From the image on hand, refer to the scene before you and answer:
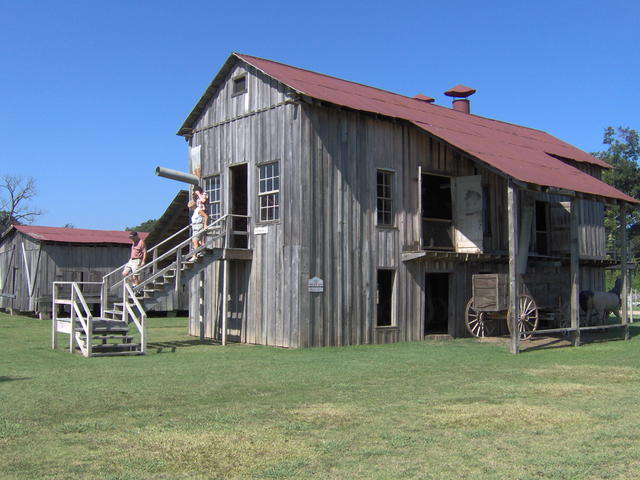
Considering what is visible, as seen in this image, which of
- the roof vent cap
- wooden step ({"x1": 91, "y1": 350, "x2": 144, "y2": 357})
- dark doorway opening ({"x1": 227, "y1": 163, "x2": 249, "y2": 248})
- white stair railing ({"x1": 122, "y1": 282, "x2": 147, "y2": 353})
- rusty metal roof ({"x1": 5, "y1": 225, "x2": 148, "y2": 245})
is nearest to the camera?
wooden step ({"x1": 91, "y1": 350, "x2": 144, "y2": 357})

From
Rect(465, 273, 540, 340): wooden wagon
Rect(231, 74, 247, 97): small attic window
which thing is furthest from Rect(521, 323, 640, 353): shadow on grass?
Rect(231, 74, 247, 97): small attic window

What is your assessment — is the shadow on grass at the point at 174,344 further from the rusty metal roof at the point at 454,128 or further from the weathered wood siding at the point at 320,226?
the rusty metal roof at the point at 454,128

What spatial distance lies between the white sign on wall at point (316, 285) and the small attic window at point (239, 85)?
5.77 meters

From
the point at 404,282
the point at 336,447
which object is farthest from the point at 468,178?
the point at 336,447

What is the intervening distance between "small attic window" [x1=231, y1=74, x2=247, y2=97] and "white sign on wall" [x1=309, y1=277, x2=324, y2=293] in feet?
18.9

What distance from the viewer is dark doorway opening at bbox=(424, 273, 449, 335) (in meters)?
23.7

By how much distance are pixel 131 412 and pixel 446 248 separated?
518 inches

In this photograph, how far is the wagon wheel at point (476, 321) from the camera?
19.9 m

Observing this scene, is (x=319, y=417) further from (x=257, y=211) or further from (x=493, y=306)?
(x=257, y=211)

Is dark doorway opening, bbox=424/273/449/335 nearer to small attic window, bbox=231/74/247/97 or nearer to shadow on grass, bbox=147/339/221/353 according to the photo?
shadow on grass, bbox=147/339/221/353

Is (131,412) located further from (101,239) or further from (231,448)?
(101,239)

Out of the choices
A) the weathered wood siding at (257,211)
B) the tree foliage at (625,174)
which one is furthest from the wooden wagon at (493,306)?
the tree foliage at (625,174)

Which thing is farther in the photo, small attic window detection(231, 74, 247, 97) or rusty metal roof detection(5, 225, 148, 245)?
rusty metal roof detection(5, 225, 148, 245)

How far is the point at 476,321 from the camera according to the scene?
2012cm
